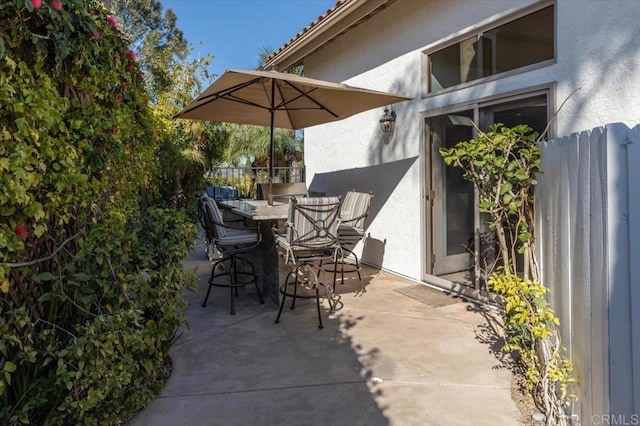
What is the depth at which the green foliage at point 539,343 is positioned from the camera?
205 cm

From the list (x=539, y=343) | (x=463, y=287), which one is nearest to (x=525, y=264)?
(x=539, y=343)

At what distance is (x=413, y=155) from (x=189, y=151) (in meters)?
Result: 5.46

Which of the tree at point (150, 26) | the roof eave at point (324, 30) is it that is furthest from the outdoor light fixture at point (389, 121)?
the tree at point (150, 26)

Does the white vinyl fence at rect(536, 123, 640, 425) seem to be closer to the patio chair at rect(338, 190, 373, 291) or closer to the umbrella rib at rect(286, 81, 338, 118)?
the patio chair at rect(338, 190, 373, 291)

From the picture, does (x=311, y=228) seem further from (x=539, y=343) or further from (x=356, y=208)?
(x=539, y=343)

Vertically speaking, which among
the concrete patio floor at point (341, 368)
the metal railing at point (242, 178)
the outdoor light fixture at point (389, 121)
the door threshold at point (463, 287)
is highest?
the outdoor light fixture at point (389, 121)

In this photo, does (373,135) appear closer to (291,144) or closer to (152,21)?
(291,144)

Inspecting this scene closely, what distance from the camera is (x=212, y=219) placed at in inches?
156

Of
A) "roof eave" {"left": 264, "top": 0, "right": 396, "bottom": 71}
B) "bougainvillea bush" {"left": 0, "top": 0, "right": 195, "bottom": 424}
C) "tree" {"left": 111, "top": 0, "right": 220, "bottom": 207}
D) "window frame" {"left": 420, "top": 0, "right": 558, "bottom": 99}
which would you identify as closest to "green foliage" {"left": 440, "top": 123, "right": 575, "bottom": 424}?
"window frame" {"left": 420, "top": 0, "right": 558, "bottom": 99}

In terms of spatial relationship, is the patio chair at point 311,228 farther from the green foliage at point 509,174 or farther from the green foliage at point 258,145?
the green foliage at point 258,145

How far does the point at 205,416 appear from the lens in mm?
2242

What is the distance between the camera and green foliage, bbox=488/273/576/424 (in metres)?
2.05

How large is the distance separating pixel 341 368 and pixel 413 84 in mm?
Answer: 3569

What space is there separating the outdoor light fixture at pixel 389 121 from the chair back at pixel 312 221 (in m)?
1.96
